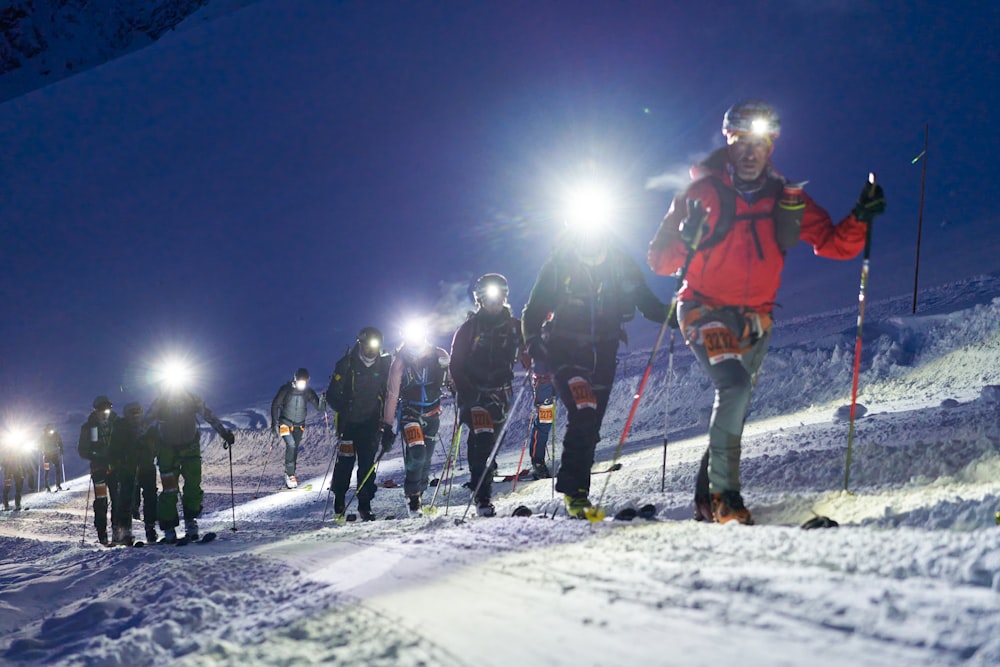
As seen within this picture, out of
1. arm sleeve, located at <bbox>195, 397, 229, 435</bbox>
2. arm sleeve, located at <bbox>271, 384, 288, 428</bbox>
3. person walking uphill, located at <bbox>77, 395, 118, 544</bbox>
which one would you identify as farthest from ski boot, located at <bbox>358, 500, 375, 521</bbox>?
arm sleeve, located at <bbox>271, 384, 288, 428</bbox>

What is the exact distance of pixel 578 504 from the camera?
204 inches

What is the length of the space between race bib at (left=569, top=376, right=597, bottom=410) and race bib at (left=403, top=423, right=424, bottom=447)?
154 inches

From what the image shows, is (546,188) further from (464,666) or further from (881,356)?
(464,666)

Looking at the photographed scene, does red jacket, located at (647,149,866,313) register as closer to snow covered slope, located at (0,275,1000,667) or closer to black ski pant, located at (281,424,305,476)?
snow covered slope, located at (0,275,1000,667)

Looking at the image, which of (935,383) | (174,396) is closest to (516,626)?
(174,396)

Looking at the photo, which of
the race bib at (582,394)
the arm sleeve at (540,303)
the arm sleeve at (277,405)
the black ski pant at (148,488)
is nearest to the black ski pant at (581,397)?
the race bib at (582,394)

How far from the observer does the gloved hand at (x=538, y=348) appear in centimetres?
559

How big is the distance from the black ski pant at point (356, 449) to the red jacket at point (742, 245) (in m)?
5.56

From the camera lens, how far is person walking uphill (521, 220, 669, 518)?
5.45m

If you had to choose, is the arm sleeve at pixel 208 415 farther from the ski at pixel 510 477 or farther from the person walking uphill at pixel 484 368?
the ski at pixel 510 477

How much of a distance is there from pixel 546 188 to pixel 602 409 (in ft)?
193

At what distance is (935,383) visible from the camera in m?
11.5

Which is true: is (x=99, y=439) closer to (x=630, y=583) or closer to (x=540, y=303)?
(x=540, y=303)

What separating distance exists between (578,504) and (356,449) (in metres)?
4.54
